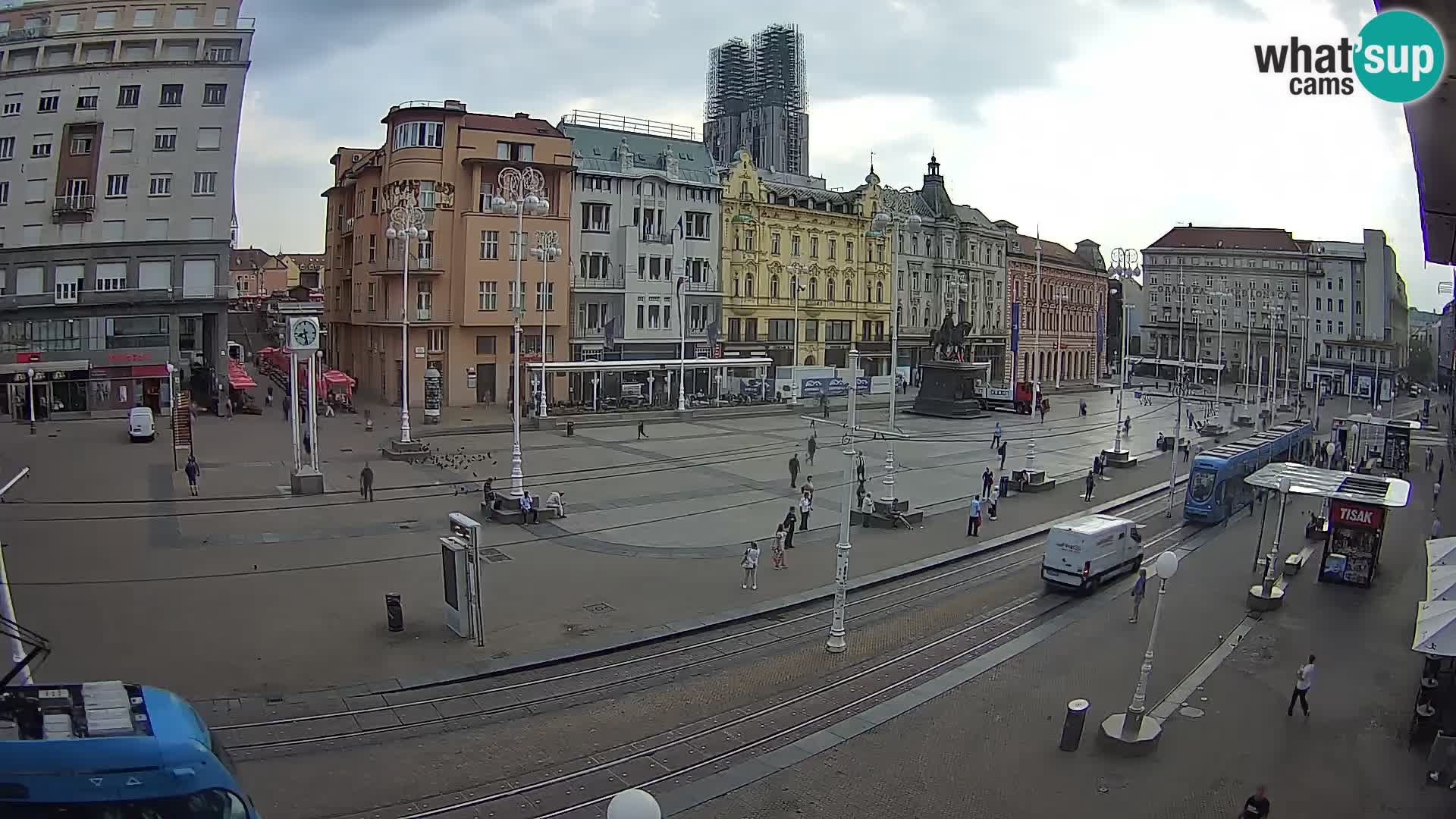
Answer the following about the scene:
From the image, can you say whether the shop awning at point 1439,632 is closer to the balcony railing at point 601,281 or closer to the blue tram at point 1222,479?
the blue tram at point 1222,479

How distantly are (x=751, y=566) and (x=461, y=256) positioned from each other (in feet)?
133

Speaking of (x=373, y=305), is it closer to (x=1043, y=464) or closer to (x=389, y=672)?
(x=1043, y=464)

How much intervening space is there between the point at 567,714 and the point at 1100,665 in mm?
10598

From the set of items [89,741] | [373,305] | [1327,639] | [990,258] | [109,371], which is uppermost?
[990,258]

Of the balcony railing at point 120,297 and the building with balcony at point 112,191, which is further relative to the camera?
the balcony railing at point 120,297

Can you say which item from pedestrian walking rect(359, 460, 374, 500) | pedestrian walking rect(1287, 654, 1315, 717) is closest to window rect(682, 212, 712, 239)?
pedestrian walking rect(359, 460, 374, 500)

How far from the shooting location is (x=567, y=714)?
50.8 ft

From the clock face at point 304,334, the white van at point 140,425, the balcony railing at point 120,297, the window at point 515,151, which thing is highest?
the window at point 515,151

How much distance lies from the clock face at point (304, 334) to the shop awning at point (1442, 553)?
31.3 metres

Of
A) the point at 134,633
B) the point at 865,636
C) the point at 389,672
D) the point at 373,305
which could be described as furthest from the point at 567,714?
the point at 373,305

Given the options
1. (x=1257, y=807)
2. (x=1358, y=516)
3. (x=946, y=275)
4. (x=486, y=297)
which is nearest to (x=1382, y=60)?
(x=1257, y=807)

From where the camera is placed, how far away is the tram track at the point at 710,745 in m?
12.5

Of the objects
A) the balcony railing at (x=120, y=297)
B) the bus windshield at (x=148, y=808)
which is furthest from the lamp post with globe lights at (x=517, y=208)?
the bus windshield at (x=148, y=808)

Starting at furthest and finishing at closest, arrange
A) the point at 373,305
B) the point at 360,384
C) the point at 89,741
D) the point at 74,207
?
the point at 360,384
the point at 373,305
the point at 74,207
the point at 89,741
